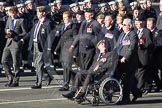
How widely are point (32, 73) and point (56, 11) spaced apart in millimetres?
2100

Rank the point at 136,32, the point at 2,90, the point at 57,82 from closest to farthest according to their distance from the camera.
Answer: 1. the point at 136,32
2. the point at 2,90
3. the point at 57,82

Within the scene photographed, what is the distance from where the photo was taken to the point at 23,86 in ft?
55.7

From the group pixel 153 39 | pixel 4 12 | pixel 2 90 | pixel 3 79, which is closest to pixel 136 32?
pixel 153 39

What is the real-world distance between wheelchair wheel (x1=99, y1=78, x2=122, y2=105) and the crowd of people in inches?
7.7

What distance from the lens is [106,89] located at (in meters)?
13.5

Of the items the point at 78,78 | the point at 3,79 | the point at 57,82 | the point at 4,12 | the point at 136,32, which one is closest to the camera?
the point at 78,78

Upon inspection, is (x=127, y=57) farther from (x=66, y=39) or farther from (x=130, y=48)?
(x=66, y=39)

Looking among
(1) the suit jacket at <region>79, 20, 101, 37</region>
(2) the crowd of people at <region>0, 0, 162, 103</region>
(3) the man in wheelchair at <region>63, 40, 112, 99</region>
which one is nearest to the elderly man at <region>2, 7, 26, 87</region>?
(2) the crowd of people at <region>0, 0, 162, 103</region>

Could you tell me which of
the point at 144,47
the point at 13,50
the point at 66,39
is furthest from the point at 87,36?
the point at 13,50

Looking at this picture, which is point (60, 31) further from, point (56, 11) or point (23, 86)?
point (56, 11)

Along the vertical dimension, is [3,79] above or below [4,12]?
below

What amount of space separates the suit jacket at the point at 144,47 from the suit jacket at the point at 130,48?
1200mm

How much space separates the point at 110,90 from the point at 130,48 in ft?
3.26

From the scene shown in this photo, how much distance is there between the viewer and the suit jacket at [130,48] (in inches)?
544
